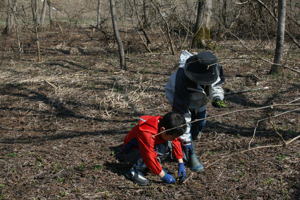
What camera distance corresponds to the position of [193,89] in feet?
10.6

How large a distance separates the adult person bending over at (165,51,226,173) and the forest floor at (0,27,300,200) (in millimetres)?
277

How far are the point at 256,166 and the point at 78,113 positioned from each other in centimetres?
362

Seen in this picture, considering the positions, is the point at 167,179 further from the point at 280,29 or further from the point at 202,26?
the point at 202,26

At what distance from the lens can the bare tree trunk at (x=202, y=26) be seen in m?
9.83

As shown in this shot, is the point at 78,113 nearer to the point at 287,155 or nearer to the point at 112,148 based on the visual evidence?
the point at 112,148

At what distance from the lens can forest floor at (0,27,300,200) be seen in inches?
123

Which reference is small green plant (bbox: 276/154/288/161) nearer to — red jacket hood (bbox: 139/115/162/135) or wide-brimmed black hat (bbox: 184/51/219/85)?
wide-brimmed black hat (bbox: 184/51/219/85)

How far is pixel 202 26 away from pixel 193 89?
7.33 meters

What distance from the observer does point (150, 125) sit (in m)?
3.20

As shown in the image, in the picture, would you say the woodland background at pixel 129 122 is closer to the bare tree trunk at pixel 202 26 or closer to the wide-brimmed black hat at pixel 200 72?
the bare tree trunk at pixel 202 26

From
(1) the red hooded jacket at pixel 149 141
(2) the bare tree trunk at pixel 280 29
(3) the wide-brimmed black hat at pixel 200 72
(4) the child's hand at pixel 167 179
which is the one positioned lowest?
(4) the child's hand at pixel 167 179

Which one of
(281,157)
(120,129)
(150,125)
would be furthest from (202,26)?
(150,125)

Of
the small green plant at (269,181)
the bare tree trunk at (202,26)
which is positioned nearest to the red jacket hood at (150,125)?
the small green plant at (269,181)

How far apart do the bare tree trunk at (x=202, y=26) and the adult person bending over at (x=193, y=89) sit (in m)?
6.59
